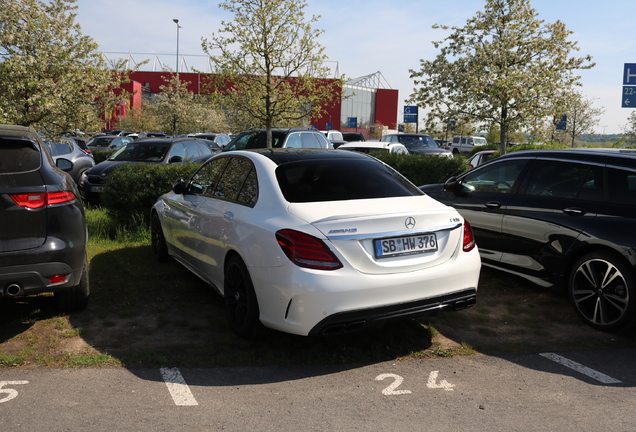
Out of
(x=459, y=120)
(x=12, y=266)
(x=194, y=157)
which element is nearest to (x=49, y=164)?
(x=12, y=266)

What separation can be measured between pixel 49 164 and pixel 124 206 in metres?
4.28

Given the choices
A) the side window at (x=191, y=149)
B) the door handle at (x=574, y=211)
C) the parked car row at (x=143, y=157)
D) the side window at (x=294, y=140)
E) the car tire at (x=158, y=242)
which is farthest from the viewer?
the side window at (x=294, y=140)

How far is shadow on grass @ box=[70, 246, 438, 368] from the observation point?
452 cm

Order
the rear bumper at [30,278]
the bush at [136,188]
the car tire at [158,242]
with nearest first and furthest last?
the rear bumper at [30,278]
the car tire at [158,242]
the bush at [136,188]

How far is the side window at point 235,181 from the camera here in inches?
200

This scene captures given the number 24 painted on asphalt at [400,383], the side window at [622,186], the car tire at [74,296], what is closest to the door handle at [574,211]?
the side window at [622,186]

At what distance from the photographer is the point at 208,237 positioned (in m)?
5.42

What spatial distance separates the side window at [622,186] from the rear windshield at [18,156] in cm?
497

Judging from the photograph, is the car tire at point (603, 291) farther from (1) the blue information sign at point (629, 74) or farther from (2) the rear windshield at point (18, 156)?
(1) the blue information sign at point (629, 74)

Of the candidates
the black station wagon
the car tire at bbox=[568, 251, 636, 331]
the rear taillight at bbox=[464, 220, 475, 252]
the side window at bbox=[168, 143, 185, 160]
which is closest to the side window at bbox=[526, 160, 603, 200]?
the black station wagon

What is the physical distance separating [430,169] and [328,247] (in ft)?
24.0

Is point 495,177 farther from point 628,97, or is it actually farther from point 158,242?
point 628,97

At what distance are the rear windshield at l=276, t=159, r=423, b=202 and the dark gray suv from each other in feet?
5.82

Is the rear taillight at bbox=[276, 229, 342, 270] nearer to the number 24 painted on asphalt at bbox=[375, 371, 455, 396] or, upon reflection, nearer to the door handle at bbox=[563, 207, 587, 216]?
the number 24 painted on asphalt at bbox=[375, 371, 455, 396]
